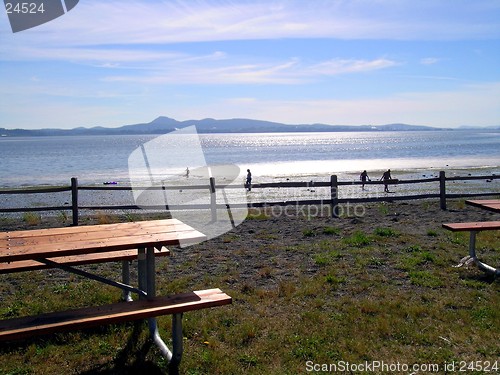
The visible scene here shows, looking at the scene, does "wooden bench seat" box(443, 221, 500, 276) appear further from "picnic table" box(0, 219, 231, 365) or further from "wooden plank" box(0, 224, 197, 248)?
"wooden plank" box(0, 224, 197, 248)

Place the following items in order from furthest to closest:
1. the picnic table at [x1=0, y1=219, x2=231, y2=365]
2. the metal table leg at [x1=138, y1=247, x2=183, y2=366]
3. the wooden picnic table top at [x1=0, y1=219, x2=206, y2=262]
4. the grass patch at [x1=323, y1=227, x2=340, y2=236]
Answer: the grass patch at [x1=323, y1=227, x2=340, y2=236] < the metal table leg at [x1=138, y1=247, x2=183, y2=366] < the wooden picnic table top at [x1=0, y1=219, x2=206, y2=262] < the picnic table at [x1=0, y1=219, x2=231, y2=365]

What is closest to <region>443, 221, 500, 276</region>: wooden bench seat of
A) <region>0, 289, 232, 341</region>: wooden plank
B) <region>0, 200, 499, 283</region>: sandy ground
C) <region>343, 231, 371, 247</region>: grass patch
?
<region>0, 200, 499, 283</region>: sandy ground

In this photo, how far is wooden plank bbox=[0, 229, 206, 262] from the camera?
366 centimetres

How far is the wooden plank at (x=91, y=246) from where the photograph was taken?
12.0 feet

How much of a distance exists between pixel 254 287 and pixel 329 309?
1.14 meters

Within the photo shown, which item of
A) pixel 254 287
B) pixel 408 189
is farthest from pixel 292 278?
pixel 408 189

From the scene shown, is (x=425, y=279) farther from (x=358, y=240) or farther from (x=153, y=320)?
(x=153, y=320)

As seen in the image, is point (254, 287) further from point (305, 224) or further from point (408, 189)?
point (408, 189)

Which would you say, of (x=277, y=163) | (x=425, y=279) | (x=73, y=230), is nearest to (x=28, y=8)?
(x=73, y=230)

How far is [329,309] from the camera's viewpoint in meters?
5.31

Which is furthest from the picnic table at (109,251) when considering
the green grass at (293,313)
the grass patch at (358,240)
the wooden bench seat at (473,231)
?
the grass patch at (358,240)

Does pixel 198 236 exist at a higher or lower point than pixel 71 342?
higher

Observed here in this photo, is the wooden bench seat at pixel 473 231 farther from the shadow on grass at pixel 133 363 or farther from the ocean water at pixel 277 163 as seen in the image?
the ocean water at pixel 277 163

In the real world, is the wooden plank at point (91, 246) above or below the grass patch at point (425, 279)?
above
